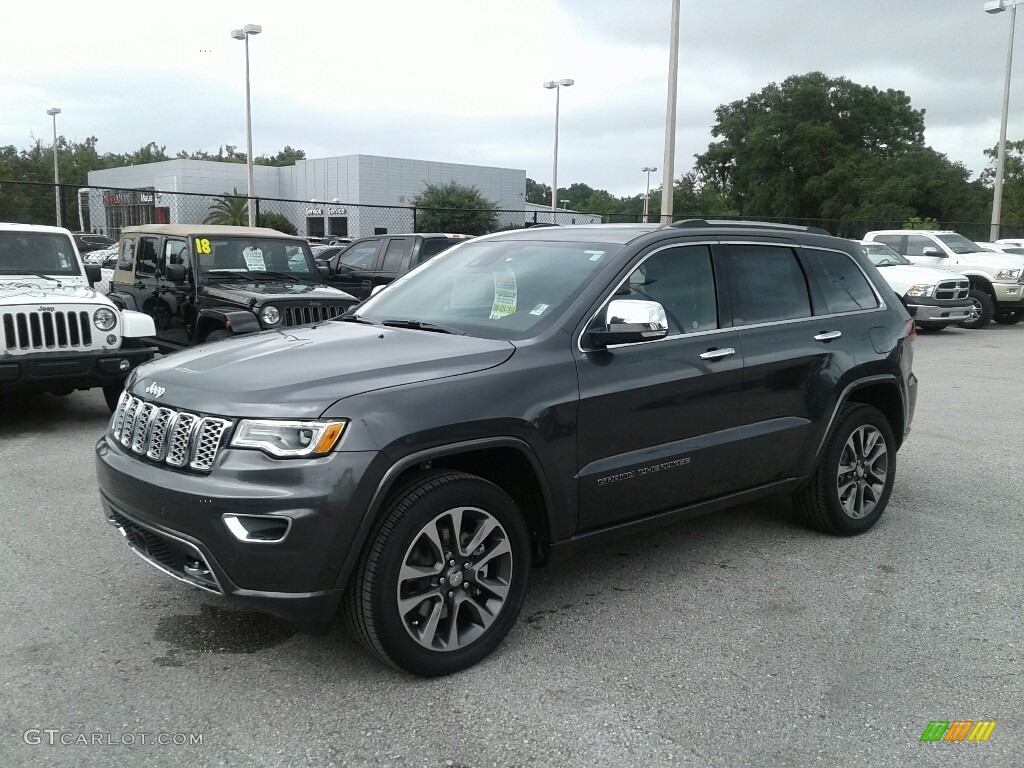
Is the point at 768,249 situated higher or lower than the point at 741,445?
higher

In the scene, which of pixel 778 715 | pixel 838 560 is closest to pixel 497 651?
→ pixel 778 715

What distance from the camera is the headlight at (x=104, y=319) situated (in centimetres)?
795

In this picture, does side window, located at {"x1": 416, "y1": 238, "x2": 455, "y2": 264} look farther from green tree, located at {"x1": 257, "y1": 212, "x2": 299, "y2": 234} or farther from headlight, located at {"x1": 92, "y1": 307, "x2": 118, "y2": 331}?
green tree, located at {"x1": 257, "y1": 212, "x2": 299, "y2": 234}

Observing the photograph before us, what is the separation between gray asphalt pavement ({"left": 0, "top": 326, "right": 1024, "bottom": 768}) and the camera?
3.10 m

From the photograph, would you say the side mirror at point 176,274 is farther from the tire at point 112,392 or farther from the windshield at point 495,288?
the windshield at point 495,288

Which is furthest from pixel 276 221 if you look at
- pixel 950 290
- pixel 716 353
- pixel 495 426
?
pixel 495 426

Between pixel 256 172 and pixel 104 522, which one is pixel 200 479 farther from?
pixel 256 172

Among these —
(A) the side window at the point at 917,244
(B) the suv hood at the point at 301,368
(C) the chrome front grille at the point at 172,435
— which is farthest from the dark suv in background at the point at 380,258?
(A) the side window at the point at 917,244

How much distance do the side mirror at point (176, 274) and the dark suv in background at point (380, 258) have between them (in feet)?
11.3

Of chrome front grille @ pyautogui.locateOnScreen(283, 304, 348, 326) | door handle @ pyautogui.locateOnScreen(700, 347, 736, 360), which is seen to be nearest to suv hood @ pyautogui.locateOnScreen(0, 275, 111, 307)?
chrome front grille @ pyautogui.locateOnScreen(283, 304, 348, 326)

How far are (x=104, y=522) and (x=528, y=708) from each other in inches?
126

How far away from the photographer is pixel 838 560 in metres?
4.94

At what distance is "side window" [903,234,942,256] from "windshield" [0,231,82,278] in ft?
54.3

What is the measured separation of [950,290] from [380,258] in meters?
10.5
